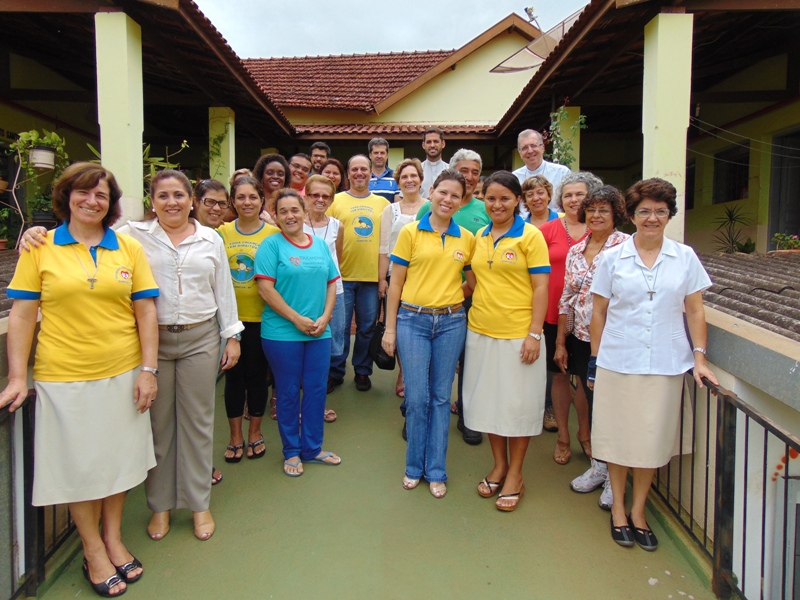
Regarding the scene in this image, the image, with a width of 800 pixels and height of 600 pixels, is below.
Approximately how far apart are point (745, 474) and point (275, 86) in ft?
43.7

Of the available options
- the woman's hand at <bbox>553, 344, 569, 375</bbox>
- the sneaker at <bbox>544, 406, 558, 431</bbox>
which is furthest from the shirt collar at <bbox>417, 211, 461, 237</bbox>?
the sneaker at <bbox>544, 406, 558, 431</bbox>

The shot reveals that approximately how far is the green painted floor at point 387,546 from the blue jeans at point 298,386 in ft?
0.72

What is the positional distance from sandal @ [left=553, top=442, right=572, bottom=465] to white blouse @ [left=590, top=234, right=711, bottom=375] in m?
1.21

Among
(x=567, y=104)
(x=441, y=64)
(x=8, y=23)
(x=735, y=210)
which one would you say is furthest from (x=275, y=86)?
(x=735, y=210)

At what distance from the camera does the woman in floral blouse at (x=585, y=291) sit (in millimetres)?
3061

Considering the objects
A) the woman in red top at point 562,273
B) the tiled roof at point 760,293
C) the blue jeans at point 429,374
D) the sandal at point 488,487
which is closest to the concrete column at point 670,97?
the tiled roof at point 760,293

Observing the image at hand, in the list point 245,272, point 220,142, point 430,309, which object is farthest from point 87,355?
point 220,142

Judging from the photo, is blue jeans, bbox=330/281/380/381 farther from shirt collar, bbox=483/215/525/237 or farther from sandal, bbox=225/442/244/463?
shirt collar, bbox=483/215/525/237

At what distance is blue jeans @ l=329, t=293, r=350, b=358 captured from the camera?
13.9 feet

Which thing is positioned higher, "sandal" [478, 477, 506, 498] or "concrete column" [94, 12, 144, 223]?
"concrete column" [94, 12, 144, 223]

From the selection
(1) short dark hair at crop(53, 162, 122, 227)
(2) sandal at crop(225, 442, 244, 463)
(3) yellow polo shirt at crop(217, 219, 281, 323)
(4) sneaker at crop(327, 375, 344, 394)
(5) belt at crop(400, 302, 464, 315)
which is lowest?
(2) sandal at crop(225, 442, 244, 463)

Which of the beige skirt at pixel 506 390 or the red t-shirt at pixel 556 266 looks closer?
the beige skirt at pixel 506 390

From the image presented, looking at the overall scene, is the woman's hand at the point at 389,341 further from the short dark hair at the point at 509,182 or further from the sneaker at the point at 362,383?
the sneaker at the point at 362,383

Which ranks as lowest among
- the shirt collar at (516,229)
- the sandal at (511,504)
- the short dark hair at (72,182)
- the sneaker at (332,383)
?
the sandal at (511,504)
